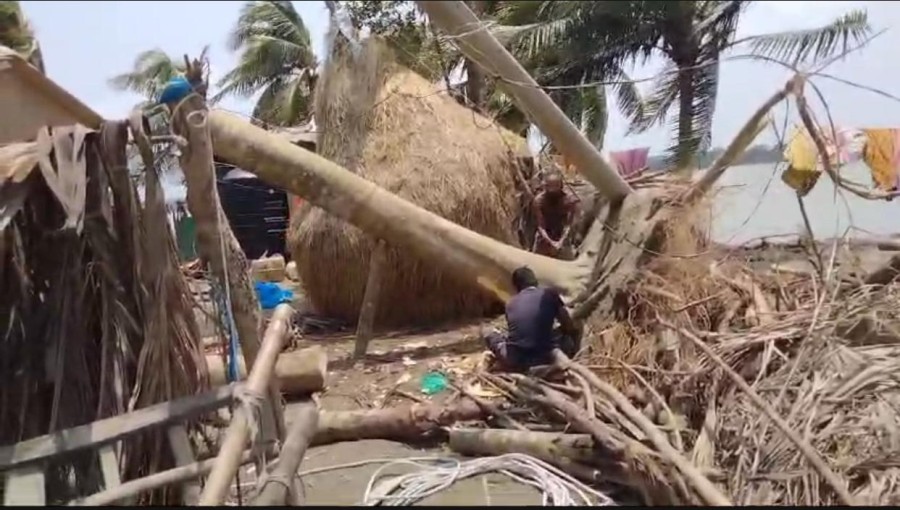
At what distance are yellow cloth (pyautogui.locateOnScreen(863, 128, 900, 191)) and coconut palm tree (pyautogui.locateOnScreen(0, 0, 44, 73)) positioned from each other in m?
13.6

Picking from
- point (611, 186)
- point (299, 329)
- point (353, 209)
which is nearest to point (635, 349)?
point (611, 186)

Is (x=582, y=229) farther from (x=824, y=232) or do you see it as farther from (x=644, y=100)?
(x=644, y=100)

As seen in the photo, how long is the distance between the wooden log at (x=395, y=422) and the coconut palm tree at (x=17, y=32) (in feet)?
43.6

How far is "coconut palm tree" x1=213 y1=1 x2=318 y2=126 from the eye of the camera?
80.0ft

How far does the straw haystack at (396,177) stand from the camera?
32.8ft

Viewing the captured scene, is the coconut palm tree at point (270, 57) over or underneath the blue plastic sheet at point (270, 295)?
over

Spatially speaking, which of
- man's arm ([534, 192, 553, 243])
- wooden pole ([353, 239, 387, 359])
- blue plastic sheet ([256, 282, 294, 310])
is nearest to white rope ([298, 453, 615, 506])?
wooden pole ([353, 239, 387, 359])

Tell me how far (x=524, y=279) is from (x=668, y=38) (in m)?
10.1

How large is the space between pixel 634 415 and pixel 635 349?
1356 millimetres

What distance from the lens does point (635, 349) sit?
6.60m

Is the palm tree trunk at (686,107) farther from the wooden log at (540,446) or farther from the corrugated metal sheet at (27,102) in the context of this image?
the wooden log at (540,446)

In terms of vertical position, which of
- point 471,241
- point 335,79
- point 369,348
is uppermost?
point 335,79

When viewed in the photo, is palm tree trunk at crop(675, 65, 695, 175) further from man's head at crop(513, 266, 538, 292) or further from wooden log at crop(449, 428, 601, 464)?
wooden log at crop(449, 428, 601, 464)

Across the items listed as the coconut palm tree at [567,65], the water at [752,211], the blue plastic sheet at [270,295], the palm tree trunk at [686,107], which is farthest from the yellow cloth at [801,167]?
the coconut palm tree at [567,65]
